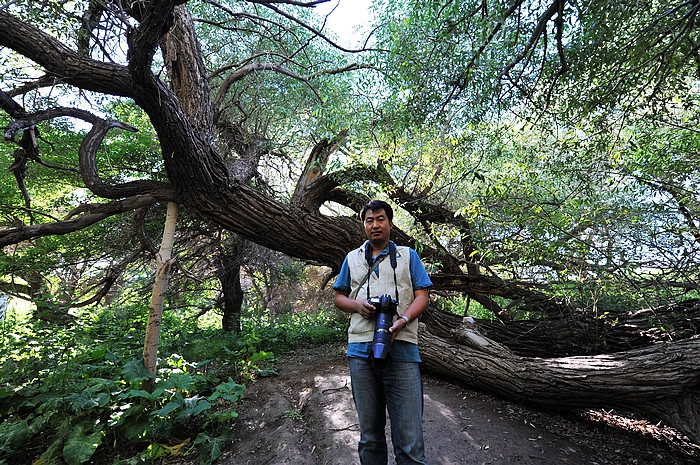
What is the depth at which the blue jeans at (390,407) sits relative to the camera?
1.92m

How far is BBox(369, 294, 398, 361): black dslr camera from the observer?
1831 millimetres

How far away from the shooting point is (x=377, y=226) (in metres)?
2.25

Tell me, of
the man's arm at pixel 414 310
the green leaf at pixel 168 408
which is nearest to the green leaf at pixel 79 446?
the green leaf at pixel 168 408

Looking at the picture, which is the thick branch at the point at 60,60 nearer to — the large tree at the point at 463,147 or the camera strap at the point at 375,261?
the large tree at the point at 463,147

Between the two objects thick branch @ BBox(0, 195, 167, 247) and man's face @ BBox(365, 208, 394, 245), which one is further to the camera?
thick branch @ BBox(0, 195, 167, 247)

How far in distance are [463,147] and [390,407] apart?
13.5 ft

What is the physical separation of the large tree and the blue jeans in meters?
2.73

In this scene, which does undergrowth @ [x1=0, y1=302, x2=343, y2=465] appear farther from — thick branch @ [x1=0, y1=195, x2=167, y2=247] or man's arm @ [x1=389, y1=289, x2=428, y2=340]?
man's arm @ [x1=389, y1=289, x2=428, y2=340]

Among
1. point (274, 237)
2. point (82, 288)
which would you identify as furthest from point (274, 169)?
point (82, 288)

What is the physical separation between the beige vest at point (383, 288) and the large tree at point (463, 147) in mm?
2288

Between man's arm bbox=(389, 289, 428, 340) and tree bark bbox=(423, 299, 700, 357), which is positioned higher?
man's arm bbox=(389, 289, 428, 340)

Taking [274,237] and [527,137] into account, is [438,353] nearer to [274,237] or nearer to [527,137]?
[274,237]

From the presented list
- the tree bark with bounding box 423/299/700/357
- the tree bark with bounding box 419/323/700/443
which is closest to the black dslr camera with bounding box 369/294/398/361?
the tree bark with bounding box 419/323/700/443

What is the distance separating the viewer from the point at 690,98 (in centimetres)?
381
